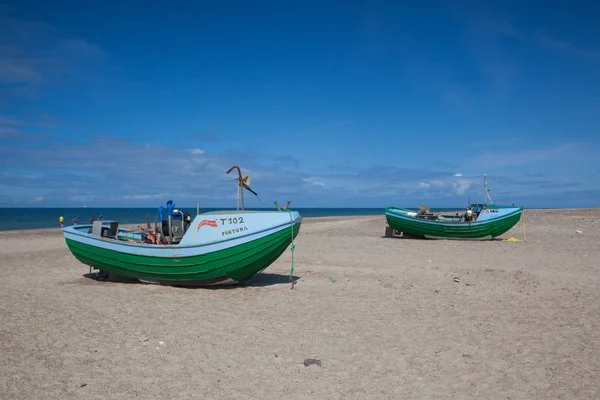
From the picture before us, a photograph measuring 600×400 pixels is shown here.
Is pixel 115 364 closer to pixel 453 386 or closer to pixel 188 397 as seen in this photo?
pixel 188 397

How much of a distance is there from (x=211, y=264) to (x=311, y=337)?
406 centimetres

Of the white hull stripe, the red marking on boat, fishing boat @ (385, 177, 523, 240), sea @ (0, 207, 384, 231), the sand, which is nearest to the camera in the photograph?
the sand

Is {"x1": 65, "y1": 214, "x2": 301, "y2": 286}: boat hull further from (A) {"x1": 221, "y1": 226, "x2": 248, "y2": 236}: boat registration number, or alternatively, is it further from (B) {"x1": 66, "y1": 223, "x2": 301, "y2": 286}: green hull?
(A) {"x1": 221, "y1": 226, "x2": 248, "y2": 236}: boat registration number

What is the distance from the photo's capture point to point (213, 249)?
10.6m

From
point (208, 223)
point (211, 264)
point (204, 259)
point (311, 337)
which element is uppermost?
point (208, 223)

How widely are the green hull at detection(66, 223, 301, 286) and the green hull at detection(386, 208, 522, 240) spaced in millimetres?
14485

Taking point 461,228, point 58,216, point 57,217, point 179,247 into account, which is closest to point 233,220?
point 179,247

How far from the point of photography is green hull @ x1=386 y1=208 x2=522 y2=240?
23.4 meters

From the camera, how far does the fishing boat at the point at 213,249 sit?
1050 centimetres

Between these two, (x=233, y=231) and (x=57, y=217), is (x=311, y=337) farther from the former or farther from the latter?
(x=57, y=217)

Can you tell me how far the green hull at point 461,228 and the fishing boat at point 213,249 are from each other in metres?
14.5

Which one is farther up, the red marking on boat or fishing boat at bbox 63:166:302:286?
the red marking on boat

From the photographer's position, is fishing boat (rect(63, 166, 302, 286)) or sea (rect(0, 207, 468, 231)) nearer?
fishing boat (rect(63, 166, 302, 286))

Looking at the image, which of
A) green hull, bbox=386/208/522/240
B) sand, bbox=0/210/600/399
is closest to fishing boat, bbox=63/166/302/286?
sand, bbox=0/210/600/399
